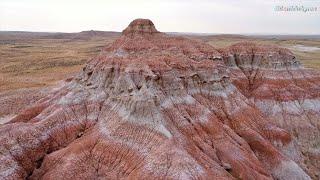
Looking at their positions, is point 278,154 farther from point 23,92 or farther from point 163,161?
point 23,92

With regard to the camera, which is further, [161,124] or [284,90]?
[284,90]

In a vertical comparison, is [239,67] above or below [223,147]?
above

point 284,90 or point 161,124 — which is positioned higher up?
point 161,124

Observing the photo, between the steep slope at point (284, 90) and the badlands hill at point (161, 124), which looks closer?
the badlands hill at point (161, 124)

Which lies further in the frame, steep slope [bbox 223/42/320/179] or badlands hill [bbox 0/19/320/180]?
steep slope [bbox 223/42/320/179]

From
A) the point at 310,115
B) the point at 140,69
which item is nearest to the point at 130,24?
the point at 140,69

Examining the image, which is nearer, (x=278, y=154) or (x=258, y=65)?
(x=278, y=154)

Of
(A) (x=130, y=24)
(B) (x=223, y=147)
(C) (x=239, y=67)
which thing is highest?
(A) (x=130, y=24)

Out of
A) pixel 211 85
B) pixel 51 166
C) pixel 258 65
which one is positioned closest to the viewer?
pixel 51 166
